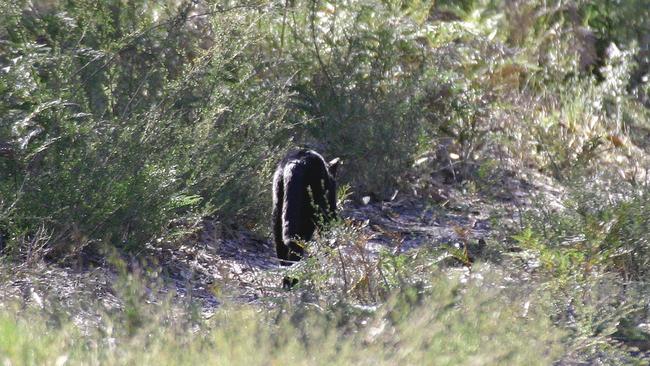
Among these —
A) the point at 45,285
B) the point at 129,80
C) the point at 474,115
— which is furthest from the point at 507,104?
the point at 45,285

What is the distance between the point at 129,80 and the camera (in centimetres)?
752

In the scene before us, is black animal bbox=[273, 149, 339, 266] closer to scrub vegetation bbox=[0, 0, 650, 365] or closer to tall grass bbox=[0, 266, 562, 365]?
scrub vegetation bbox=[0, 0, 650, 365]

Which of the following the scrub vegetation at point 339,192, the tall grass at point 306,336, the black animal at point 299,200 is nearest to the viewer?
the tall grass at point 306,336

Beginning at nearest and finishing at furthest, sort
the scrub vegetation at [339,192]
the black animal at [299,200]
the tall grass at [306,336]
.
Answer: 1. the tall grass at [306,336]
2. the scrub vegetation at [339,192]
3. the black animal at [299,200]

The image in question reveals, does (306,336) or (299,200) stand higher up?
(299,200)

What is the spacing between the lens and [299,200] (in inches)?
265

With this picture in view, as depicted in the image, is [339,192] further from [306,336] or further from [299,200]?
[306,336]

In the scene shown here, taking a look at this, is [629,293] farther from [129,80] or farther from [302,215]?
[129,80]

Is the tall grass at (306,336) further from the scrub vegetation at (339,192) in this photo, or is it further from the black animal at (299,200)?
the black animal at (299,200)

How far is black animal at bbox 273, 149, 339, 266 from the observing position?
6.60m

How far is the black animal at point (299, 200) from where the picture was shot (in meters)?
6.60

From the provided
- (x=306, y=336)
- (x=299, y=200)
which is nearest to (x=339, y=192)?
(x=299, y=200)

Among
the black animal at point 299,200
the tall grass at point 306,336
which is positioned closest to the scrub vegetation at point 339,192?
the tall grass at point 306,336

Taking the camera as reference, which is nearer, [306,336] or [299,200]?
[306,336]
